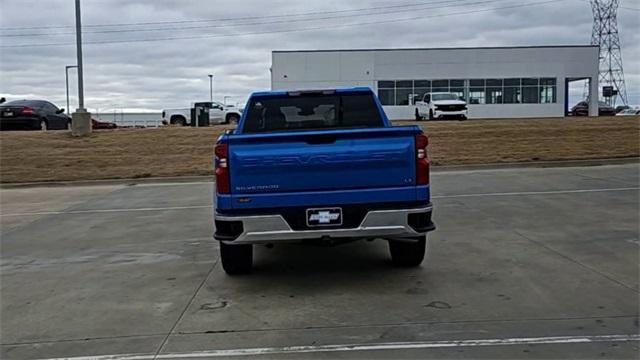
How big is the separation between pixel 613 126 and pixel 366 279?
24.3 m

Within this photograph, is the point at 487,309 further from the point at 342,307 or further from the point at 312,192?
the point at 312,192

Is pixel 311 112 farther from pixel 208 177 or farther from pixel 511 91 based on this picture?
pixel 511 91

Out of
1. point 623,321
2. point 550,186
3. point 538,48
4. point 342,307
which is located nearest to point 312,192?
point 342,307

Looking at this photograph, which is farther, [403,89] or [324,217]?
[403,89]

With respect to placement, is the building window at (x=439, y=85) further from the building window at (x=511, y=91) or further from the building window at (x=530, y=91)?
the building window at (x=530, y=91)

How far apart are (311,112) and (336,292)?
2.39 meters

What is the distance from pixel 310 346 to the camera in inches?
188

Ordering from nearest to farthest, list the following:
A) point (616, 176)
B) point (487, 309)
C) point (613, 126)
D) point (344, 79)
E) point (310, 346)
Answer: point (310, 346) → point (487, 309) → point (616, 176) → point (613, 126) → point (344, 79)

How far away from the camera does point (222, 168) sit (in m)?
5.99

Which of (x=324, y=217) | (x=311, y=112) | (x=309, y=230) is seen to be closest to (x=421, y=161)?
(x=324, y=217)

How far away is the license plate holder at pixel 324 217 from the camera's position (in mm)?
6078

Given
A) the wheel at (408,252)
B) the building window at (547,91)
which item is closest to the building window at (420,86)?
the building window at (547,91)

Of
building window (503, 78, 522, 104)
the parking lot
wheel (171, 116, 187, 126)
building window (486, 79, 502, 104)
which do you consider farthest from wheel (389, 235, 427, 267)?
building window (503, 78, 522, 104)

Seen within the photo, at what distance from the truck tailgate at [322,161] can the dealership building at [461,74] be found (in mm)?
47000
